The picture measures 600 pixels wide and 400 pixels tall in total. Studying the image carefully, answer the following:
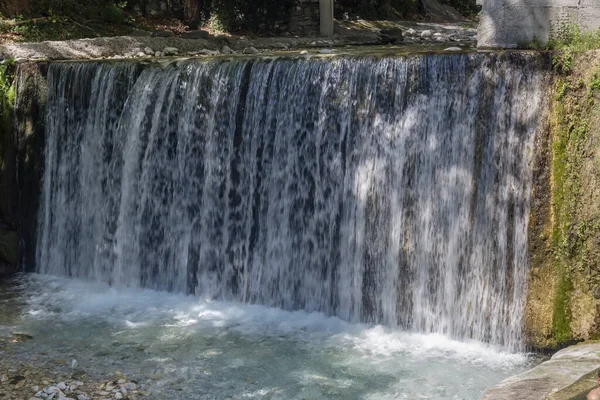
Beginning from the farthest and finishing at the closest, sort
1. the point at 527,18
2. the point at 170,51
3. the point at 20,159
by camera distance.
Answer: the point at 170,51 < the point at 20,159 < the point at 527,18

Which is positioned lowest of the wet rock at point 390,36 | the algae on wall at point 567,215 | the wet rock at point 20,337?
the wet rock at point 20,337

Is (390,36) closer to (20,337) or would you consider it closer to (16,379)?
(20,337)

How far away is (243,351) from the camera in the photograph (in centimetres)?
741

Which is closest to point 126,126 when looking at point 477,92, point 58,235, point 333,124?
point 58,235

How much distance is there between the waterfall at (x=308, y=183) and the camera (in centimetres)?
762

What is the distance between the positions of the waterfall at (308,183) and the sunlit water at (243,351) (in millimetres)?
370

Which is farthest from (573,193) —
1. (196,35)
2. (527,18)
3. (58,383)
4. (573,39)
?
(196,35)

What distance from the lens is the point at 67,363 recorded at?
714 cm

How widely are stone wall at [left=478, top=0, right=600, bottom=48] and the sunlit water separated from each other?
10.2ft

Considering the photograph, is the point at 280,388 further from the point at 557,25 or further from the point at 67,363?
the point at 557,25

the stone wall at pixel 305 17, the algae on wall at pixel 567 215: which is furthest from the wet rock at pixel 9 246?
the stone wall at pixel 305 17

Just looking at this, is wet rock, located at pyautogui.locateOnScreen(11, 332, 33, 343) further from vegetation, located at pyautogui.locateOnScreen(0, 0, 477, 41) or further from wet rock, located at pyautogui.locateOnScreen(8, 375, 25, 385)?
vegetation, located at pyautogui.locateOnScreen(0, 0, 477, 41)

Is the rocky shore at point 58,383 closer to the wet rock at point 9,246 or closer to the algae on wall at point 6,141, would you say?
the wet rock at point 9,246

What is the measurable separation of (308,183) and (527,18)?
2.79 m
